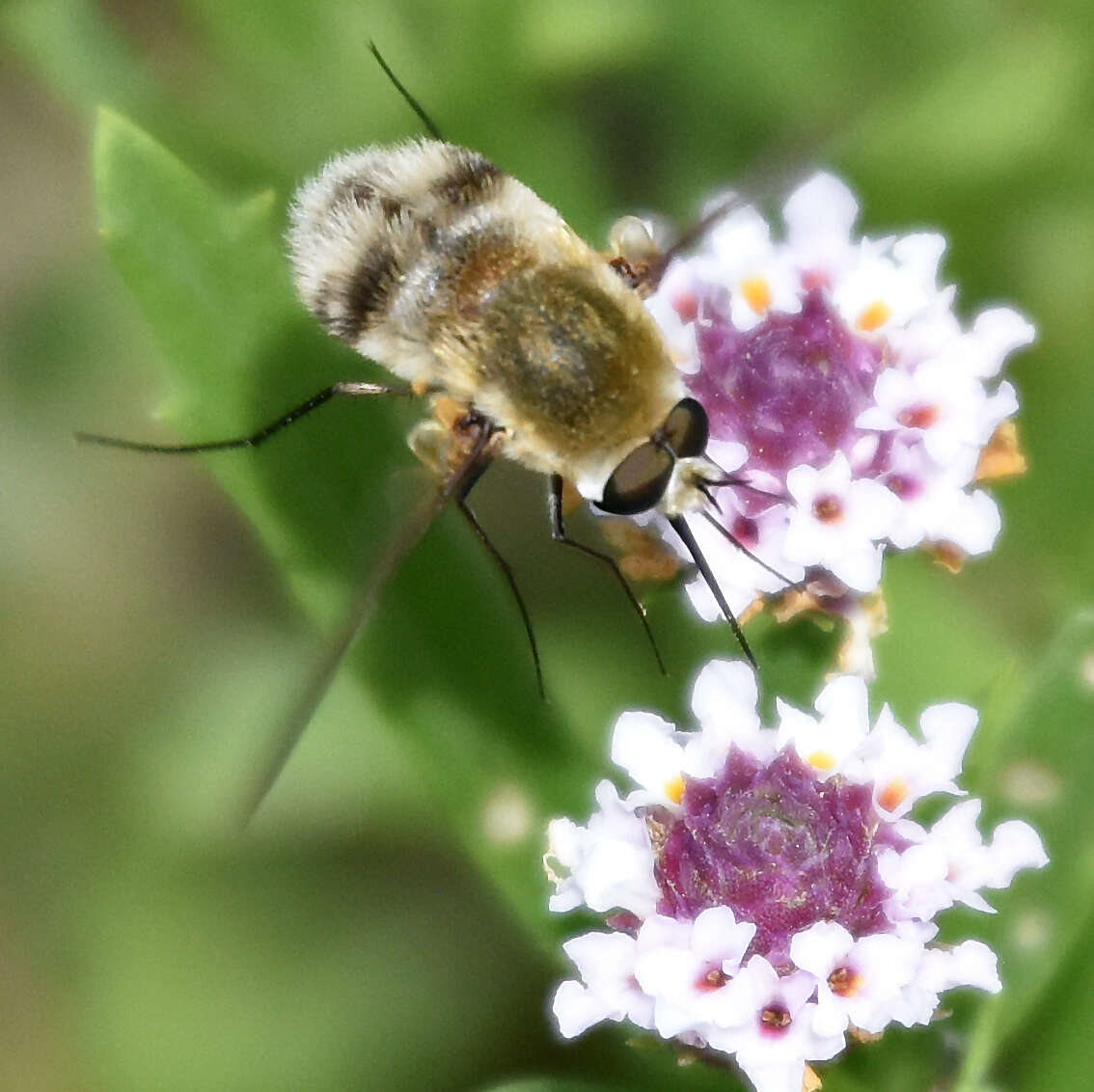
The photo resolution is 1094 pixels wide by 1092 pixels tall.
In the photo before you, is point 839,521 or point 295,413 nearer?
point 839,521

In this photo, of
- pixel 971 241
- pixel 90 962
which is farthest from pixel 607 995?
pixel 971 241

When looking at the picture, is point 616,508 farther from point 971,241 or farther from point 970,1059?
point 971,241

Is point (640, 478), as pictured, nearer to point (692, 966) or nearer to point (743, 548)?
point (743, 548)

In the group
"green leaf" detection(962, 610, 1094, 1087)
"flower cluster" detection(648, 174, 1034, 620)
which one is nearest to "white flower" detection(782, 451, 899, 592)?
"flower cluster" detection(648, 174, 1034, 620)

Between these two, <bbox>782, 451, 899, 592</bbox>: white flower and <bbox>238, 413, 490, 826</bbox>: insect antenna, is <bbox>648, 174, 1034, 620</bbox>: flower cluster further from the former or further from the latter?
<bbox>238, 413, 490, 826</bbox>: insect antenna

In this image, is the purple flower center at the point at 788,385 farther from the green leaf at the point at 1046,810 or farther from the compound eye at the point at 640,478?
the green leaf at the point at 1046,810

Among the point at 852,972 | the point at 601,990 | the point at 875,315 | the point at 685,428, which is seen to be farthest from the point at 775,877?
the point at 875,315

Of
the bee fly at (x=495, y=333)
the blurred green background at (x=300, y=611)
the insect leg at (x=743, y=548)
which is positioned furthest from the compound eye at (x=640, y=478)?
the blurred green background at (x=300, y=611)
